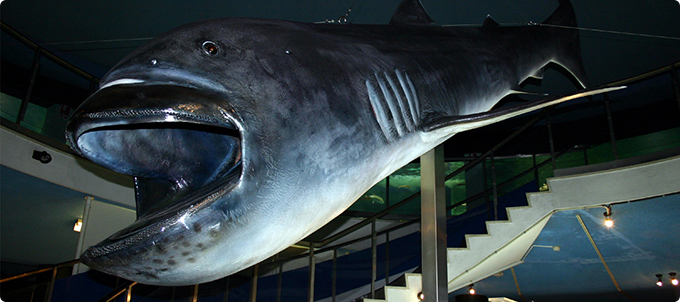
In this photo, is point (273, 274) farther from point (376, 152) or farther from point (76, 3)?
point (76, 3)

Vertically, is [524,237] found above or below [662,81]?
below

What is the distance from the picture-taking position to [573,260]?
26.6 ft

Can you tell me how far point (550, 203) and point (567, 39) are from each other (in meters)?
3.42

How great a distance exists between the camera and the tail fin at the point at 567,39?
343 cm

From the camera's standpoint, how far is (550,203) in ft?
20.6

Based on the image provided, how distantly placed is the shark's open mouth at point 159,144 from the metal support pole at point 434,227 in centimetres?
200

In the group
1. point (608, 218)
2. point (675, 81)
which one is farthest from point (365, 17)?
A: point (608, 218)

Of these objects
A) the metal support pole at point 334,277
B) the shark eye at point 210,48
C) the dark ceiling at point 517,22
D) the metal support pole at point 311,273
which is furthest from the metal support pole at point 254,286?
the shark eye at point 210,48

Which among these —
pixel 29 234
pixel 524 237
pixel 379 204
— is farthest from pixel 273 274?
pixel 29 234

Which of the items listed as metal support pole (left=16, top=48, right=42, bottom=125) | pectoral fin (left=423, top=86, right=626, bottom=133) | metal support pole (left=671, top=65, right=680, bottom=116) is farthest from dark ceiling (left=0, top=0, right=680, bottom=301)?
pectoral fin (left=423, top=86, right=626, bottom=133)

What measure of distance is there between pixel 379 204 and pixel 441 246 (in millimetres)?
8766

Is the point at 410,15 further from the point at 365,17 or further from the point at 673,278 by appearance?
the point at 673,278

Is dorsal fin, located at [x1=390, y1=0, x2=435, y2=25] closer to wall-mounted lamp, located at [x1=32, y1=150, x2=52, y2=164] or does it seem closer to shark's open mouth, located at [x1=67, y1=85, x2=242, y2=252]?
shark's open mouth, located at [x1=67, y1=85, x2=242, y2=252]

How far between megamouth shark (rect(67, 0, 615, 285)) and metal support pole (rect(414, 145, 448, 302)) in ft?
4.73
